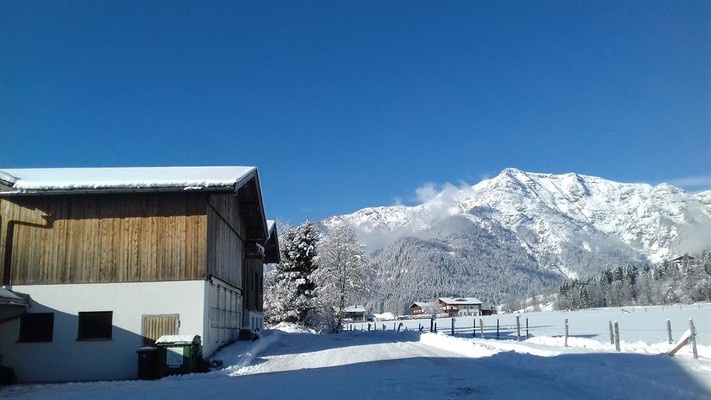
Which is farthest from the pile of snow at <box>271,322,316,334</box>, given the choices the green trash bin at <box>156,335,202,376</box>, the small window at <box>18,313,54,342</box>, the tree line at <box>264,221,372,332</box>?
the green trash bin at <box>156,335,202,376</box>

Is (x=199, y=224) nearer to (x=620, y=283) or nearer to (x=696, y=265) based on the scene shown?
(x=696, y=265)

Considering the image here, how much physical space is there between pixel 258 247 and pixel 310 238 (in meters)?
21.6

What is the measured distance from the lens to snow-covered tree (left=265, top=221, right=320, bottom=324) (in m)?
55.5

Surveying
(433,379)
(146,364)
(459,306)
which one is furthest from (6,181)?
(459,306)

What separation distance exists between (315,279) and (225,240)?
2819 centimetres

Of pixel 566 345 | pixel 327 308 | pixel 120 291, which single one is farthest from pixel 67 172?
pixel 327 308

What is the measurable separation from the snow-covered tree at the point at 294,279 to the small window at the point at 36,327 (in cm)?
3373

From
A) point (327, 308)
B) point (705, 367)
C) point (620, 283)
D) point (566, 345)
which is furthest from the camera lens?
point (620, 283)

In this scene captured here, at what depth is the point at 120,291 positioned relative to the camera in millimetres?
22219

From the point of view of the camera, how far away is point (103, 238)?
74.2ft

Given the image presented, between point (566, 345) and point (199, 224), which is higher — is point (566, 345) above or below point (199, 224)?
below

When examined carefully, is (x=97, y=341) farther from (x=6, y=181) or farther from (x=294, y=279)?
(x=294, y=279)

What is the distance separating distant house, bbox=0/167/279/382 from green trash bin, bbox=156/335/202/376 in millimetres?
1777

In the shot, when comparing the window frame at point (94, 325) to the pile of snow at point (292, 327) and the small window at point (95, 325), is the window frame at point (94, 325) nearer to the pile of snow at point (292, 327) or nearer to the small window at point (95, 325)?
the small window at point (95, 325)
